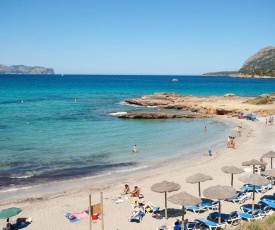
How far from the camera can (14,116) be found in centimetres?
5125

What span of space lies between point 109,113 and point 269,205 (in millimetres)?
42881

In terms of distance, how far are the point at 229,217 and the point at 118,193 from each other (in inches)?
283

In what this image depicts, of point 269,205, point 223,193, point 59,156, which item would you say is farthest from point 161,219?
point 59,156

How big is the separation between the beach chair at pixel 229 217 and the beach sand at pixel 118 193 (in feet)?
2.07

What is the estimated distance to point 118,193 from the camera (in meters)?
19.5

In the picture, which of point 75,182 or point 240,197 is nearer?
point 240,197

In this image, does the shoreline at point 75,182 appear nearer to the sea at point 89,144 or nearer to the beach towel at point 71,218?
the sea at point 89,144

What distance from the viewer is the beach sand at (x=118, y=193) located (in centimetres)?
1520

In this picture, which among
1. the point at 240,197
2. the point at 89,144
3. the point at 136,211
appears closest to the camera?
the point at 136,211

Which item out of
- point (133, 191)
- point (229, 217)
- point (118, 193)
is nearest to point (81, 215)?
point (133, 191)

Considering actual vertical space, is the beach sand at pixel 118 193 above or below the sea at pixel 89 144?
below

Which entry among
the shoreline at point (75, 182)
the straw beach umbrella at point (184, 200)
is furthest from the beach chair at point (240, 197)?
the shoreline at point (75, 182)

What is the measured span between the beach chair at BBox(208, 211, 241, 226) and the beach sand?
0.63 metres

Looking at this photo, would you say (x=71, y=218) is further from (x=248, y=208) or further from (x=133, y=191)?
(x=248, y=208)
